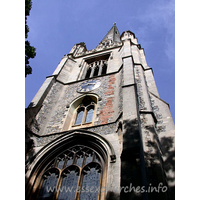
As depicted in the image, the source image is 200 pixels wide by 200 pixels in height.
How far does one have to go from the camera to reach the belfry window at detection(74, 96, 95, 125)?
9.97 metres

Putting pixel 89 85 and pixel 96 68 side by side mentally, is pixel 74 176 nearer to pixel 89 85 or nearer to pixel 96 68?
pixel 89 85

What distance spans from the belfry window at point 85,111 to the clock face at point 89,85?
98cm

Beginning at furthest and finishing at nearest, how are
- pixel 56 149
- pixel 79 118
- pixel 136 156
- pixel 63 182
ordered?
pixel 79 118, pixel 56 149, pixel 63 182, pixel 136 156

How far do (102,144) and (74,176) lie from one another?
4.60 feet

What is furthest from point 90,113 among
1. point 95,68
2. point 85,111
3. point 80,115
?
point 95,68

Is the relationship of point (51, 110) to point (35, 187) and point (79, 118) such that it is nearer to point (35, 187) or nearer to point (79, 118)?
point (79, 118)

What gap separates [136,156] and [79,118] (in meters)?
5.90

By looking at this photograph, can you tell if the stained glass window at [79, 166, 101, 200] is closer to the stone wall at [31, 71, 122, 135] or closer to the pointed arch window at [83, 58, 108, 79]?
the stone wall at [31, 71, 122, 135]

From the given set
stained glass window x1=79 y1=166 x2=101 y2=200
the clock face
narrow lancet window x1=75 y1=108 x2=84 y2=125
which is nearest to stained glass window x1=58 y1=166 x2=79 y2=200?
stained glass window x1=79 y1=166 x2=101 y2=200

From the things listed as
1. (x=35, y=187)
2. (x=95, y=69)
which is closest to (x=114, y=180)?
(x=35, y=187)

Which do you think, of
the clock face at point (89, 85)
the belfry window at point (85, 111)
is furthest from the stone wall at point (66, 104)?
the belfry window at point (85, 111)

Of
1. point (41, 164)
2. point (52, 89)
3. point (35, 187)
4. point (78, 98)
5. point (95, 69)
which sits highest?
point (95, 69)

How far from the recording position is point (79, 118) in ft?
34.0

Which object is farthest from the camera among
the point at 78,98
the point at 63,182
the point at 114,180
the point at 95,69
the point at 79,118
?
the point at 95,69
